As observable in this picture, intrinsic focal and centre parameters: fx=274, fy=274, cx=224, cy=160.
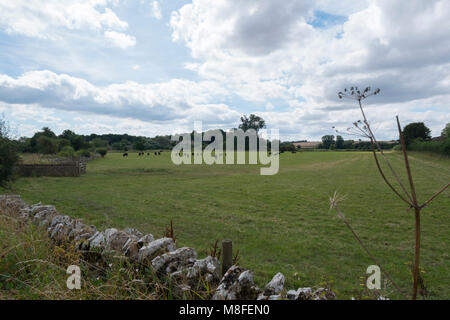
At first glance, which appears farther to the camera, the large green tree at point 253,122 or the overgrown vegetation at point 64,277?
the large green tree at point 253,122

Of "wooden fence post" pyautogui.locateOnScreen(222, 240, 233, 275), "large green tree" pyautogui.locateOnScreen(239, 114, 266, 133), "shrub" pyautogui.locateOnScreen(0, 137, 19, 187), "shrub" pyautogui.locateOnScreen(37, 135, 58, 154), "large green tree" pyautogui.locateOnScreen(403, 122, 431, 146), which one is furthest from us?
"large green tree" pyautogui.locateOnScreen(239, 114, 266, 133)

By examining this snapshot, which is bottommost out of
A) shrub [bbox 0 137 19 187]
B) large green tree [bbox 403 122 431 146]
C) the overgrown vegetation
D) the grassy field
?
Result: the grassy field

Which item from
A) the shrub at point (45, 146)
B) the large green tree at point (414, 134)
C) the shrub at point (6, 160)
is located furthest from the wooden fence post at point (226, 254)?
the shrub at point (45, 146)

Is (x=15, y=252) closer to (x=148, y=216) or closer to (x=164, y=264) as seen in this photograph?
(x=164, y=264)

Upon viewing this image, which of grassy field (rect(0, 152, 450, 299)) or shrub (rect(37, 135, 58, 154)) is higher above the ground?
shrub (rect(37, 135, 58, 154))

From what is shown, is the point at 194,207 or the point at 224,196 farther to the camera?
the point at 224,196

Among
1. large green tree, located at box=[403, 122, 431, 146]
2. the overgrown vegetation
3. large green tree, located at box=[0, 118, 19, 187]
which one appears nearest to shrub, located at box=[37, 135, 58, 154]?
large green tree, located at box=[0, 118, 19, 187]

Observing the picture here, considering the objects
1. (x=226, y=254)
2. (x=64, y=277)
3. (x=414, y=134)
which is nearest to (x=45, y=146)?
(x=414, y=134)

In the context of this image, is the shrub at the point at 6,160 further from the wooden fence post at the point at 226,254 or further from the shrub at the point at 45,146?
the shrub at the point at 45,146

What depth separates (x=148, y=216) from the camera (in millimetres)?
9797

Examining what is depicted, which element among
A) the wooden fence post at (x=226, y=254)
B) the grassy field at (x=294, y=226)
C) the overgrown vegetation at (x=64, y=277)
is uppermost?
the wooden fence post at (x=226, y=254)

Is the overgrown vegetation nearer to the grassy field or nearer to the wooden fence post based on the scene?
the wooden fence post
